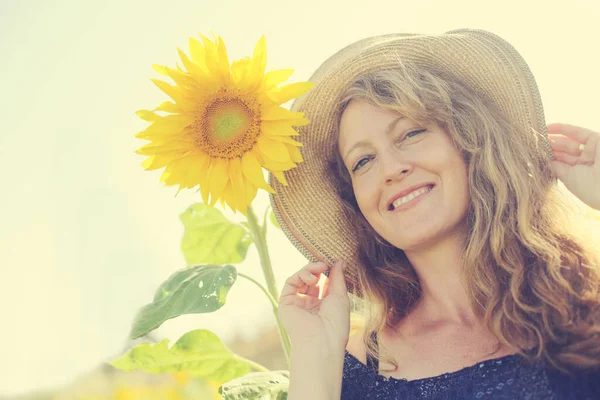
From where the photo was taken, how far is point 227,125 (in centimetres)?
203

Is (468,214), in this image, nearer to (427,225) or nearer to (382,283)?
(427,225)

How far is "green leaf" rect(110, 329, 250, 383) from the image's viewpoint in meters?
2.35

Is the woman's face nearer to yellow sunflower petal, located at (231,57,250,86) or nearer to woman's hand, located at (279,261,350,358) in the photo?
woman's hand, located at (279,261,350,358)

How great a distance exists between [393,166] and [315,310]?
0.59 m

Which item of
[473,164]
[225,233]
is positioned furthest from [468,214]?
[225,233]

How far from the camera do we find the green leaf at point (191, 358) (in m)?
2.35

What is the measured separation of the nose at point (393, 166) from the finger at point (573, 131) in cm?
52

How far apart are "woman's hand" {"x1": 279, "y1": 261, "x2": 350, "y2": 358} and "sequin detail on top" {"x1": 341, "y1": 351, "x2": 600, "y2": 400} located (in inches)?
7.9

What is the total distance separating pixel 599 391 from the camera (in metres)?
1.83

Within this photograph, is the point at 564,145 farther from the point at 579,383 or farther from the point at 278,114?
the point at 278,114

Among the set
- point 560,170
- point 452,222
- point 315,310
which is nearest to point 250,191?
point 315,310

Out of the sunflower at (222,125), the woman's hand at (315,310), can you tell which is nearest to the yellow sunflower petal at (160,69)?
the sunflower at (222,125)

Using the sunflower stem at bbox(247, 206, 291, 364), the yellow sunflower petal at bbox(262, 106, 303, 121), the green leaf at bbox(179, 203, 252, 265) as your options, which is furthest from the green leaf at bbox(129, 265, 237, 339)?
the yellow sunflower petal at bbox(262, 106, 303, 121)

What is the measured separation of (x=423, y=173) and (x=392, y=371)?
694mm
